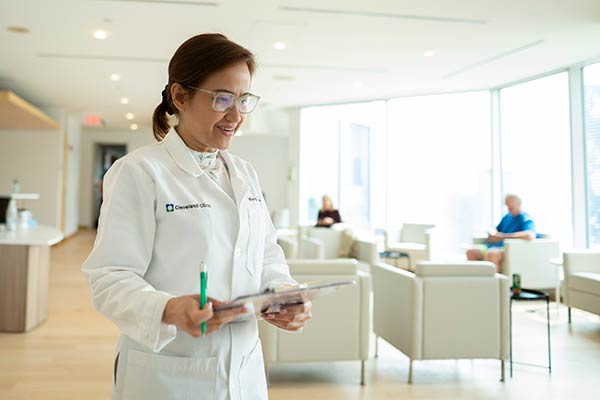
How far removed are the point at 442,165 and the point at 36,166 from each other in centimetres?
930

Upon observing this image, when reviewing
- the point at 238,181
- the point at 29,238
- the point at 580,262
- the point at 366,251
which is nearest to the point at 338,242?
the point at 366,251

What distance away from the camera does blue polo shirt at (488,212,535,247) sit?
7298 millimetres

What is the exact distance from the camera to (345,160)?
1177cm

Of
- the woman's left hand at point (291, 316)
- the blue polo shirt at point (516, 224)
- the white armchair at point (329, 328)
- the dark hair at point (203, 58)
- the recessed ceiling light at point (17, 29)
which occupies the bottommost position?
the white armchair at point (329, 328)

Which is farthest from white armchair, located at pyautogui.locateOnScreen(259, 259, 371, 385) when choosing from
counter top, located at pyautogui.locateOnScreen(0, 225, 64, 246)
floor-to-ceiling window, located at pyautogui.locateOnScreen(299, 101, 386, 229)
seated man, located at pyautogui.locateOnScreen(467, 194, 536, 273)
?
floor-to-ceiling window, located at pyautogui.locateOnScreen(299, 101, 386, 229)

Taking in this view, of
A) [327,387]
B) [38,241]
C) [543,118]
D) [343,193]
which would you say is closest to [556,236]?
[543,118]

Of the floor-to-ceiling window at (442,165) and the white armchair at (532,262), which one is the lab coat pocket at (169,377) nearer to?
the white armchair at (532,262)

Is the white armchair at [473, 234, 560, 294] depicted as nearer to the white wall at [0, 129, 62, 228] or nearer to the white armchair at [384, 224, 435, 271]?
the white armchair at [384, 224, 435, 271]

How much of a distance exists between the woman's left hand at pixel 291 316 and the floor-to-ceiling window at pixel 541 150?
Answer: 7.68 metres

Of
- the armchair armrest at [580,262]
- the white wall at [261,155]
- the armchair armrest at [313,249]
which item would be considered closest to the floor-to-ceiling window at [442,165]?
the white wall at [261,155]

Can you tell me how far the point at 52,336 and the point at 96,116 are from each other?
11.1 meters

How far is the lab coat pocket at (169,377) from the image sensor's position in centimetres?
114

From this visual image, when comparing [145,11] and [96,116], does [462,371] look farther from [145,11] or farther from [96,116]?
[96,116]

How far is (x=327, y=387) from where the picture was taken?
3.72m
